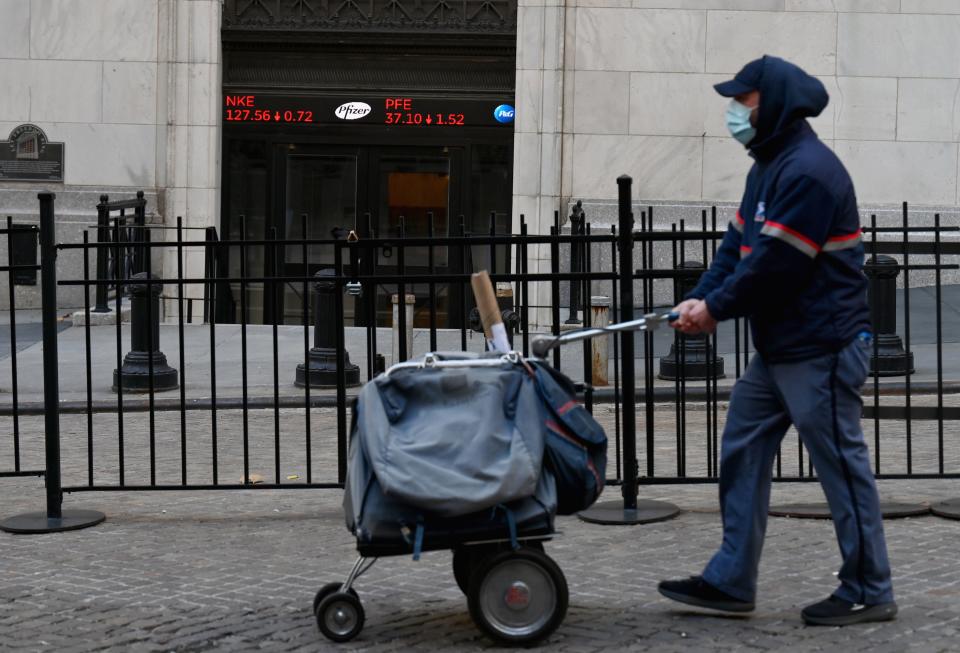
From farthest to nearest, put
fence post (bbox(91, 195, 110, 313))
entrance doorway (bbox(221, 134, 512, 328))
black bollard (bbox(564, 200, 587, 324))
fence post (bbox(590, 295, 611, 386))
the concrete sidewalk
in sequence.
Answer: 1. entrance doorway (bbox(221, 134, 512, 328))
2. fence post (bbox(91, 195, 110, 313))
3. the concrete sidewalk
4. fence post (bbox(590, 295, 611, 386))
5. black bollard (bbox(564, 200, 587, 324))

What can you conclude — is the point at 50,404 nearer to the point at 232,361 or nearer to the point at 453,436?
the point at 453,436

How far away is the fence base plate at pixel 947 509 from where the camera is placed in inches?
270

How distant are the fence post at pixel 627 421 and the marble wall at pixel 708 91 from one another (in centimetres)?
1047

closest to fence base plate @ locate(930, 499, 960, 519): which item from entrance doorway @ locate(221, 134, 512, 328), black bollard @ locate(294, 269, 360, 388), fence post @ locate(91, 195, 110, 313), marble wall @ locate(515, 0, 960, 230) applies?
black bollard @ locate(294, 269, 360, 388)

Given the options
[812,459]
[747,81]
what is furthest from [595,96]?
[812,459]

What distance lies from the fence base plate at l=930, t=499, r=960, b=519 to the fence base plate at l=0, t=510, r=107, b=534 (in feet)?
12.7

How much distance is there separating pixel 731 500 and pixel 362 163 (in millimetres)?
13201

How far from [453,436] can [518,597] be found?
601mm

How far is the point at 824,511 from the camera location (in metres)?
6.94

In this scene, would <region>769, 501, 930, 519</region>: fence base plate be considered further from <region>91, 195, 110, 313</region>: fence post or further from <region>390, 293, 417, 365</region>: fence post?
<region>91, 195, 110, 313</region>: fence post

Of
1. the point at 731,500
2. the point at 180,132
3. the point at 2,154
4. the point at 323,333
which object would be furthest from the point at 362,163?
the point at 731,500

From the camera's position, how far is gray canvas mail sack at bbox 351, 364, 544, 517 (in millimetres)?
4730

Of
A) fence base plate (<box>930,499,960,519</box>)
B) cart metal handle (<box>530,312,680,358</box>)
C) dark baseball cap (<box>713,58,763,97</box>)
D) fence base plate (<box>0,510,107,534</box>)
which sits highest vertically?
dark baseball cap (<box>713,58,763,97</box>)

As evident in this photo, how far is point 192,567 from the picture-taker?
627 cm
